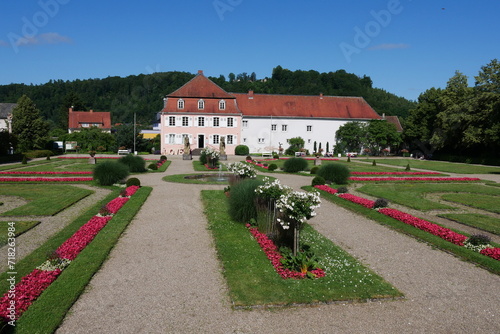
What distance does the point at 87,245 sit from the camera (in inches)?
387

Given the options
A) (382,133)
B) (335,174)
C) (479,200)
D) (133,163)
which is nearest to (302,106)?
(382,133)

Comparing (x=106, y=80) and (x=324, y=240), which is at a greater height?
(x=106, y=80)

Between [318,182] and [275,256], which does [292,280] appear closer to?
[275,256]

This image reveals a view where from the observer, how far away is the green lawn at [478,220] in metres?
12.6

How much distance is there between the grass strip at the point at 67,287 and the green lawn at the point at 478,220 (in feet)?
37.6

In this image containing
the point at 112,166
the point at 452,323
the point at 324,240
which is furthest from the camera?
the point at 112,166

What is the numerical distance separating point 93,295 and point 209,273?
231cm

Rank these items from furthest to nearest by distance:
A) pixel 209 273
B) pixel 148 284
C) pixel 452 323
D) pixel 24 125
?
1. pixel 24 125
2. pixel 209 273
3. pixel 148 284
4. pixel 452 323

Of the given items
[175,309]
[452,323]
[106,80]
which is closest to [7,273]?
[175,309]

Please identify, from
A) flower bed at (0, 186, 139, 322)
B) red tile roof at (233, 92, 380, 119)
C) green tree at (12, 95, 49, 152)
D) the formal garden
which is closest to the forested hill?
red tile roof at (233, 92, 380, 119)

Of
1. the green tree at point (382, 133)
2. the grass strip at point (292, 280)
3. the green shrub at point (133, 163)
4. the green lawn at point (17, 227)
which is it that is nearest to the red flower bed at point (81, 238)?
the green lawn at point (17, 227)

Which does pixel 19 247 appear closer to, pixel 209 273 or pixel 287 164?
pixel 209 273

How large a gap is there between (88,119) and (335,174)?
67088 mm

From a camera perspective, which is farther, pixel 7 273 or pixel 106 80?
pixel 106 80
